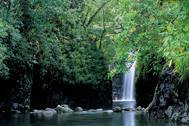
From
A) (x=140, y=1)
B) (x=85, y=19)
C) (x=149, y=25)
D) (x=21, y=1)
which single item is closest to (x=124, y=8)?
(x=140, y=1)

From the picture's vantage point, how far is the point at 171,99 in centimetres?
2000

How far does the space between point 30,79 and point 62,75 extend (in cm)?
309

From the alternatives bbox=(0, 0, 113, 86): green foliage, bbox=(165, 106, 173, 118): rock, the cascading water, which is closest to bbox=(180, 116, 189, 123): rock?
bbox=(165, 106, 173, 118): rock

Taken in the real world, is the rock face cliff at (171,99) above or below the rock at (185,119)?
above

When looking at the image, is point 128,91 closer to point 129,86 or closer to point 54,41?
point 129,86

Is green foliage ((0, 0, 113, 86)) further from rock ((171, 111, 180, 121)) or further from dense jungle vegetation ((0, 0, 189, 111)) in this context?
rock ((171, 111, 180, 121))

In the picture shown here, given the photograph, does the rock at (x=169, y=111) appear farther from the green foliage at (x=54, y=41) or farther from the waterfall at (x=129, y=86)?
the waterfall at (x=129, y=86)

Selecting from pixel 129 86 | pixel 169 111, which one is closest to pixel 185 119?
pixel 169 111

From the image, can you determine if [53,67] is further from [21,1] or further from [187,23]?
[187,23]

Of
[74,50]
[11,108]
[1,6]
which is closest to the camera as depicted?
[1,6]

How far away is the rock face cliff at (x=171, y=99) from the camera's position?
18.8 m

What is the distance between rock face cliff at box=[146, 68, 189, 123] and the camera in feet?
61.8

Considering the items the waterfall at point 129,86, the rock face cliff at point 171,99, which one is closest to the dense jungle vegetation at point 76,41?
the rock face cliff at point 171,99

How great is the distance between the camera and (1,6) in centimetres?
2152
